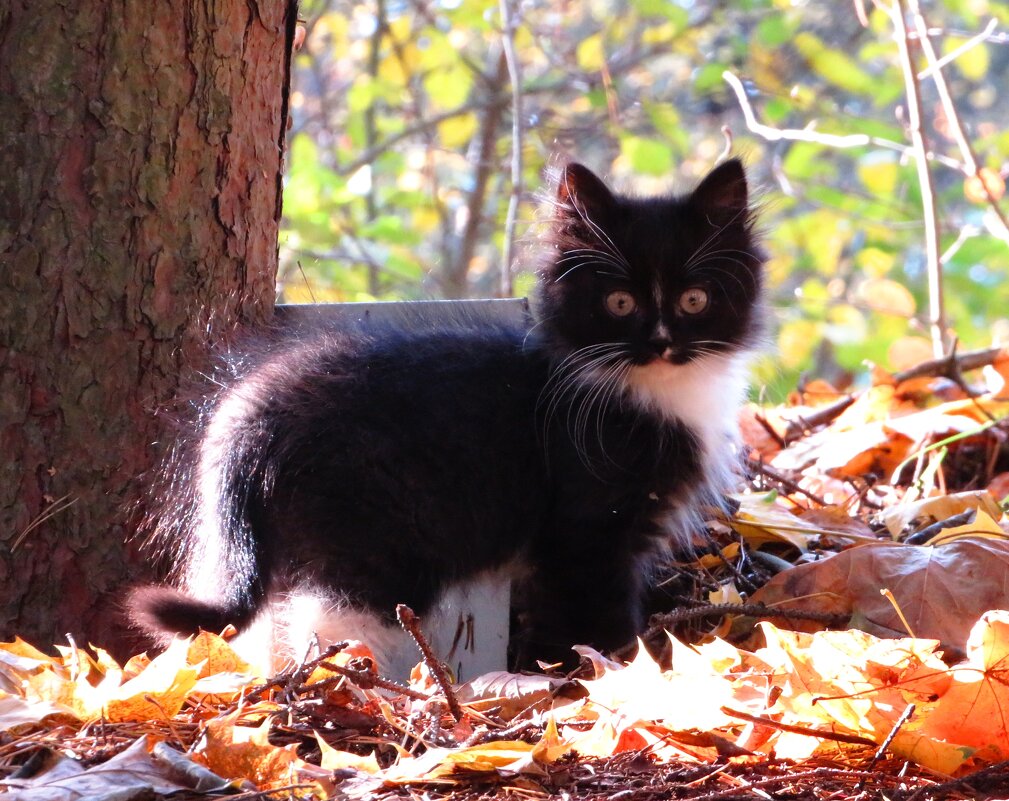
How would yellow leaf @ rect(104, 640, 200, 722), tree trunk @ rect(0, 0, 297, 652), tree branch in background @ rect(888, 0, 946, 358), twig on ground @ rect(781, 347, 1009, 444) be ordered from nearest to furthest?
yellow leaf @ rect(104, 640, 200, 722) → tree trunk @ rect(0, 0, 297, 652) → twig on ground @ rect(781, 347, 1009, 444) → tree branch in background @ rect(888, 0, 946, 358)

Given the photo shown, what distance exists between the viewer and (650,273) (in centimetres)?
255

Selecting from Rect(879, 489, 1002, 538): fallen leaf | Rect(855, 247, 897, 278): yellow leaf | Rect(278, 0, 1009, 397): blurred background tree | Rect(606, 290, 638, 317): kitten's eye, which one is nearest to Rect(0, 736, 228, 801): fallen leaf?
Rect(606, 290, 638, 317): kitten's eye

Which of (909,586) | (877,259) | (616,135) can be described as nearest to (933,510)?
(909,586)

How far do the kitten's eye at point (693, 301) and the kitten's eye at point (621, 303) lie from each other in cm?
12

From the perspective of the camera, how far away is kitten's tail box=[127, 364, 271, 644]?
7.18ft

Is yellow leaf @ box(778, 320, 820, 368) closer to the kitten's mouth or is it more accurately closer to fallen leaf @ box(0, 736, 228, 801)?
the kitten's mouth

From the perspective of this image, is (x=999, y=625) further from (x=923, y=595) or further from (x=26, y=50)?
(x=26, y=50)

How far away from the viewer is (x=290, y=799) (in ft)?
4.51

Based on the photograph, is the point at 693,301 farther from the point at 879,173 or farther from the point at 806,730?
the point at 879,173

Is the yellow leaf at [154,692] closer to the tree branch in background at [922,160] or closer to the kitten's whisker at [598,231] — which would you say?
the kitten's whisker at [598,231]

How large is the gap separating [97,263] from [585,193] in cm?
119

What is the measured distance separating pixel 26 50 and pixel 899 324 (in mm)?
5812

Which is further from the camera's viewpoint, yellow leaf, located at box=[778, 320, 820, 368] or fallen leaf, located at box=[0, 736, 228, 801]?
yellow leaf, located at box=[778, 320, 820, 368]

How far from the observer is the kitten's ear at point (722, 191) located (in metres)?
2.63
